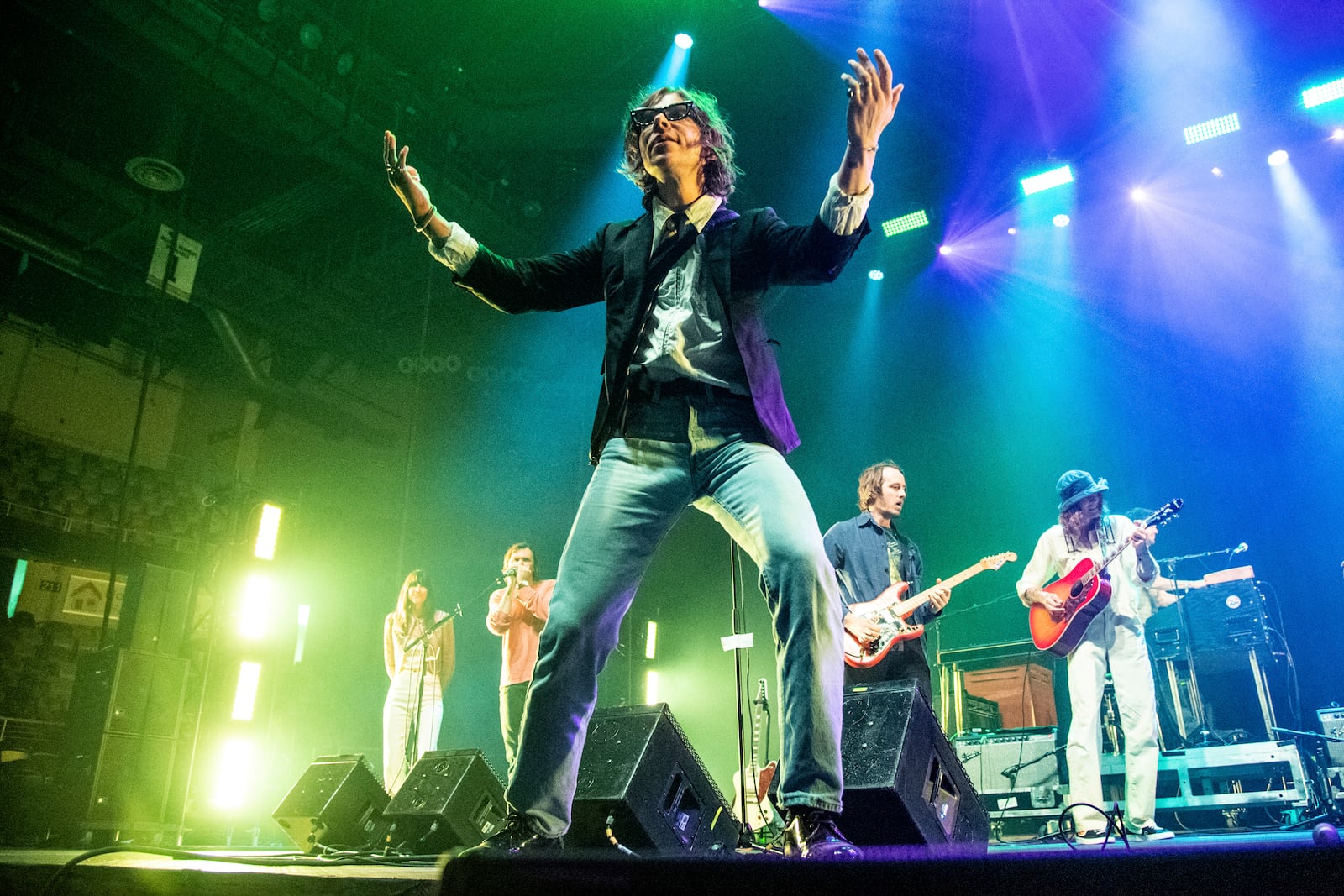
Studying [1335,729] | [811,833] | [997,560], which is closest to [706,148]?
[811,833]

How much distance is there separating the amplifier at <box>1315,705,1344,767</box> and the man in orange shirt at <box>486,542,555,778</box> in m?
5.50

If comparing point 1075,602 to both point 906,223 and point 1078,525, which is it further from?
point 906,223

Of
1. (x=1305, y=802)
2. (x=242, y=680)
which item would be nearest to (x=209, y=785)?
(x=242, y=680)

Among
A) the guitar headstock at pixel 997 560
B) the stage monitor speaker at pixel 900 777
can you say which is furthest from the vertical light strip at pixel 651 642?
the stage monitor speaker at pixel 900 777

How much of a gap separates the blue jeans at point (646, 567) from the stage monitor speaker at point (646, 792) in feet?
3.44

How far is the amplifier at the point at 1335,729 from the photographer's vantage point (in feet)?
19.7

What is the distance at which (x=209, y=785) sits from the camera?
7.93 meters

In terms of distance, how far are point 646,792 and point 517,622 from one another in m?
3.37

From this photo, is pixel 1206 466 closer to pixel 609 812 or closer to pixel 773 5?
pixel 773 5

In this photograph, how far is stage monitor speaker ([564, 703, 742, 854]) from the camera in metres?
3.26

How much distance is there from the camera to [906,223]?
32.9ft

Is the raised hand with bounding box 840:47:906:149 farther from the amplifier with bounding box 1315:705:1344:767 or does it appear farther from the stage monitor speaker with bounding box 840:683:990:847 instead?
the amplifier with bounding box 1315:705:1344:767

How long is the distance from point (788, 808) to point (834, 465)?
943 centimetres

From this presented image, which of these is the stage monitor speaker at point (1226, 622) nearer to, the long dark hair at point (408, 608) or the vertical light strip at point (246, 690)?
the long dark hair at point (408, 608)
